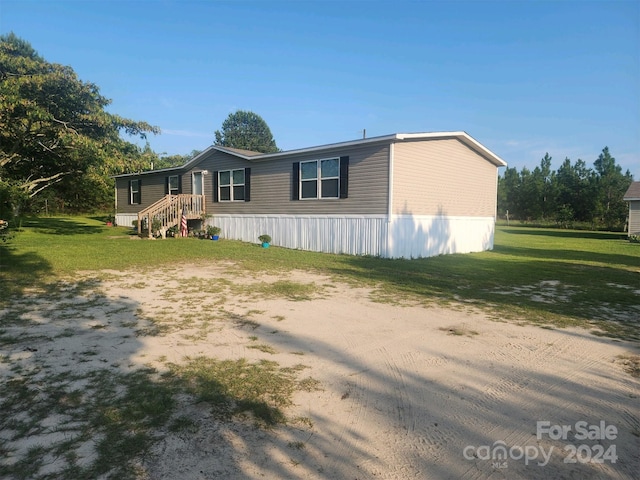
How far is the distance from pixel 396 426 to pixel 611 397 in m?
1.84

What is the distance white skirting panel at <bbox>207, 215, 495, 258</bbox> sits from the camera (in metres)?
12.8

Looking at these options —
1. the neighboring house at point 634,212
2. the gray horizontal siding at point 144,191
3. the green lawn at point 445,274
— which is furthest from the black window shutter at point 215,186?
the neighboring house at point 634,212

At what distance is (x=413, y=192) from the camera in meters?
13.1

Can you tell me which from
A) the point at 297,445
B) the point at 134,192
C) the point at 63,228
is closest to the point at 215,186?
the point at 134,192

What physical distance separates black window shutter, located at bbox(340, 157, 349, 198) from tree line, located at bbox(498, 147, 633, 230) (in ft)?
121

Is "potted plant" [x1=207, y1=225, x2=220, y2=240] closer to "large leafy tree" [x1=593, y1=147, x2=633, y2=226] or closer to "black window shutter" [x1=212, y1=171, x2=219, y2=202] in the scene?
"black window shutter" [x1=212, y1=171, x2=219, y2=202]

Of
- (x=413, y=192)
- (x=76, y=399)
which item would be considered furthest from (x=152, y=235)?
(x=76, y=399)

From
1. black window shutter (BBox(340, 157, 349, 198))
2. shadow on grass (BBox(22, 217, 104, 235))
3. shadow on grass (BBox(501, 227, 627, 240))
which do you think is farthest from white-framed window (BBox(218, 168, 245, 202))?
shadow on grass (BBox(501, 227, 627, 240))

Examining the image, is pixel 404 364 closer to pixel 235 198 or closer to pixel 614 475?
pixel 614 475

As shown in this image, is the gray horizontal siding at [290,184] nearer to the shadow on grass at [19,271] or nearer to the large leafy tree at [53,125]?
the large leafy tree at [53,125]

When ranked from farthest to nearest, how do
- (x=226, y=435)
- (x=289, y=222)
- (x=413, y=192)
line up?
1. (x=289, y=222)
2. (x=413, y=192)
3. (x=226, y=435)

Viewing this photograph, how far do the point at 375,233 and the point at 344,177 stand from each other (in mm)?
2191

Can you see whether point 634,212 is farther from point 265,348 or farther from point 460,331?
point 265,348

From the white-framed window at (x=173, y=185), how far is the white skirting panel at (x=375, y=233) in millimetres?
4843
